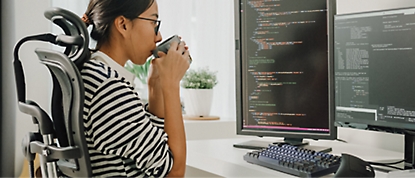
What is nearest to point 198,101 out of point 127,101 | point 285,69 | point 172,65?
point 285,69

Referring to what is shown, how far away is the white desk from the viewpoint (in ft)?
4.34

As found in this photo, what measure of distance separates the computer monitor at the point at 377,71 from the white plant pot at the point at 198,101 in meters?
1.43

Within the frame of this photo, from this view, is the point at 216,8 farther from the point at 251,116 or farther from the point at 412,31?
the point at 412,31

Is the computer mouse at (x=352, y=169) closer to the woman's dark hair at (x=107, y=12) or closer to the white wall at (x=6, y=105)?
the woman's dark hair at (x=107, y=12)

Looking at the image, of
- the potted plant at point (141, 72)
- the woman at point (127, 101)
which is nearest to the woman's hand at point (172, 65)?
the woman at point (127, 101)

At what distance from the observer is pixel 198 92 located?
2.93m

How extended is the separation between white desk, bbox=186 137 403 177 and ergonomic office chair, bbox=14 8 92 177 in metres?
0.48

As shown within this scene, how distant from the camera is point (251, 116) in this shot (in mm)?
1734

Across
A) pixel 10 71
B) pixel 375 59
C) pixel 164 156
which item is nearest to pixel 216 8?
pixel 10 71

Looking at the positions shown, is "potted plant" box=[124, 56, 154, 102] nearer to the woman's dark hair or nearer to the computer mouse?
the woman's dark hair

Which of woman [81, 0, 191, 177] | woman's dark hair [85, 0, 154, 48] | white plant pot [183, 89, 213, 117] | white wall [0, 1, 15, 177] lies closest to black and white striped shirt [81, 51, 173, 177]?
woman [81, 0, 191, 177]

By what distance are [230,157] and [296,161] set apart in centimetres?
29

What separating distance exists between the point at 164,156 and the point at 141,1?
41 cm

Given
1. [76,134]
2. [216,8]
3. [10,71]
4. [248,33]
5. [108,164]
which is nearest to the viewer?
[76,134]
